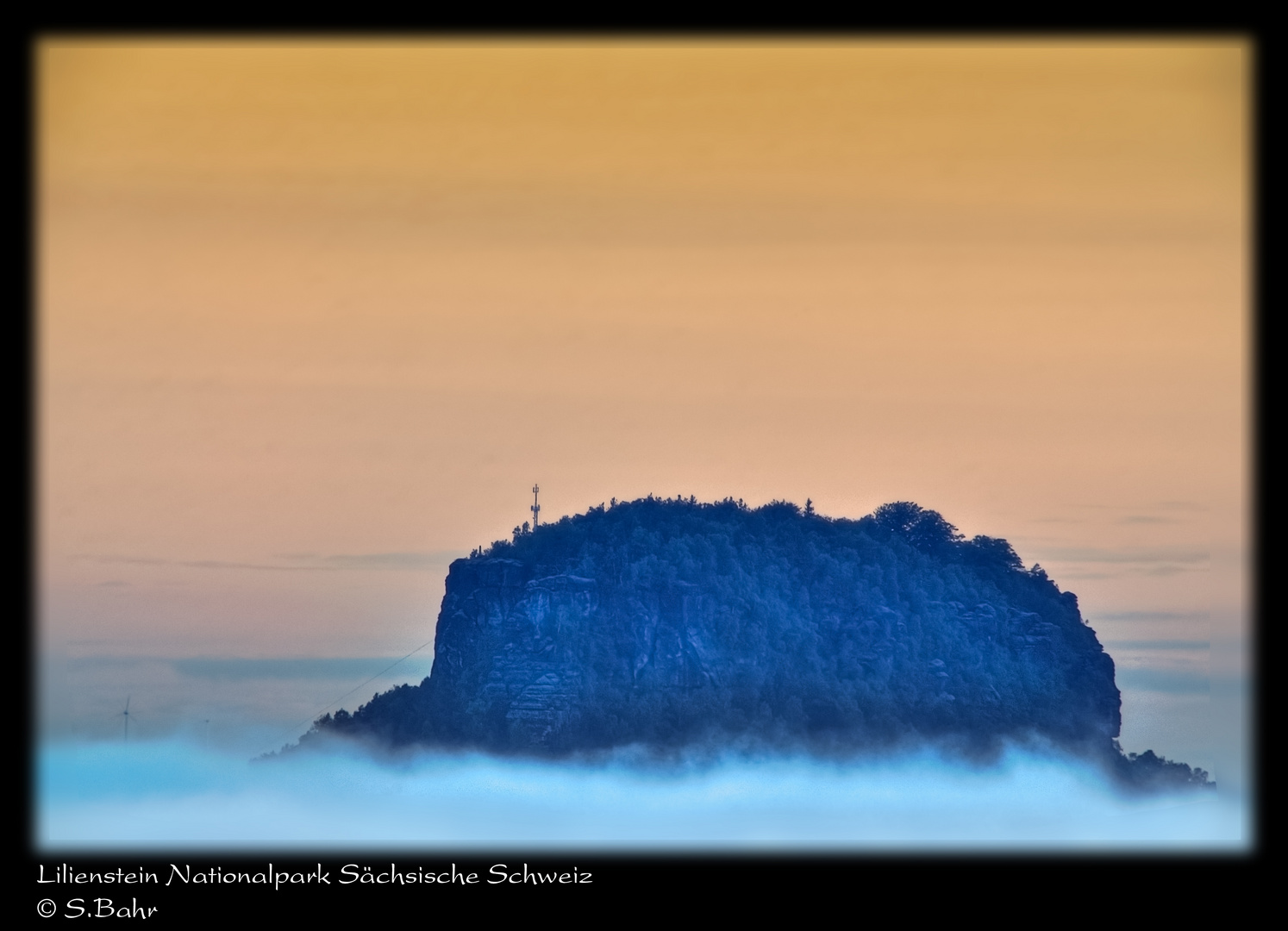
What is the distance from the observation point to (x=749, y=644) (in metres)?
56.0

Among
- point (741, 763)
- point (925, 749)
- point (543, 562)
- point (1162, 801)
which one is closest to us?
point (1162, 801)

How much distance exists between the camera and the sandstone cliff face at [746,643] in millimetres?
53719

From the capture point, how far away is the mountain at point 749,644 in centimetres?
5353

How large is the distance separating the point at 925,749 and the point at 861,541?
8.47 metres

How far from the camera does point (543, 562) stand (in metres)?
54.9

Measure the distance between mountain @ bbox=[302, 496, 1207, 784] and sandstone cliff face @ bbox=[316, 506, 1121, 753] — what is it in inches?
2.2

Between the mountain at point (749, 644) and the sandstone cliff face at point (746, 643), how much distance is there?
57 mm

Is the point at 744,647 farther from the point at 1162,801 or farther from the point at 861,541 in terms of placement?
the point at 1162,801

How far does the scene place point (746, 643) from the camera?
56.1 m

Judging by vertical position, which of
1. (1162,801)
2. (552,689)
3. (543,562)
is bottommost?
(1162,801)

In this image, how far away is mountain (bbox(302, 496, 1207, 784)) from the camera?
2108 inches

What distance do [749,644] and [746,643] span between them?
13cm

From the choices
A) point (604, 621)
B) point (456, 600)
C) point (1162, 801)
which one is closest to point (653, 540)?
point (604, 621)

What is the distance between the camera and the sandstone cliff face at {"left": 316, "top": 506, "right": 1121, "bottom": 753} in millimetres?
53719
